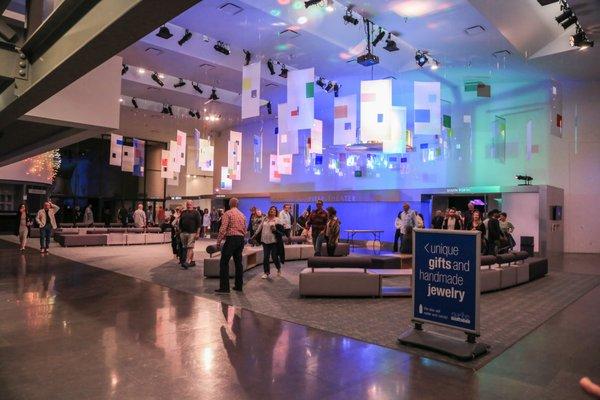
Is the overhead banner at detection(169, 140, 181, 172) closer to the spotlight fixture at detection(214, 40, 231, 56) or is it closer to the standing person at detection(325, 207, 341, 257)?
the spotlight fixture at detection(214, 40, 231, 56)

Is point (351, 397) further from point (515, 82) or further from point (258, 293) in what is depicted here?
point (515, 82)

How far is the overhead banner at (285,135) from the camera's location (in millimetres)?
10170

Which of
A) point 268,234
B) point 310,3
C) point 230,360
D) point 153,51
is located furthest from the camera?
point 153,51

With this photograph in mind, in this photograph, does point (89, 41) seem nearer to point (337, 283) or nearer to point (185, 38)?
point (337, 283)

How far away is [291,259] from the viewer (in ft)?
38.8

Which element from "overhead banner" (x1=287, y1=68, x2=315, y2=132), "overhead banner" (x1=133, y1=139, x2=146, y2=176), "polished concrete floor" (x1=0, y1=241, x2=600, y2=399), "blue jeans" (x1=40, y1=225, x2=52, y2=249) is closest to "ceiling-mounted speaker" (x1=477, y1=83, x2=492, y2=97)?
"overhead banner" (x1=287, y1=68, x2=315, y2=132)

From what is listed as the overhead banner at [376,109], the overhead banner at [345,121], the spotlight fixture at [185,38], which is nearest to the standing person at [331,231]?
the overhead banner at [376,109]

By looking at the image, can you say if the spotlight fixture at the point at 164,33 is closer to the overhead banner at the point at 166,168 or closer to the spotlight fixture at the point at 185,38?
the spotlight fixture at the point at 185,38

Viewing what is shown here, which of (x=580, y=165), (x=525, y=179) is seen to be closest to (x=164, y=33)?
(x=525, y=179)

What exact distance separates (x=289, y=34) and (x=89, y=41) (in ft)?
28.5

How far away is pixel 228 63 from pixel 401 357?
11.4 meters

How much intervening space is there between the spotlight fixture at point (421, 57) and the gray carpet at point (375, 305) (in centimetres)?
678

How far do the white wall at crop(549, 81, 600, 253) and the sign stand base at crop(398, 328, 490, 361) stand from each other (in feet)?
41.7

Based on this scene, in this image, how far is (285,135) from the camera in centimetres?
1074
